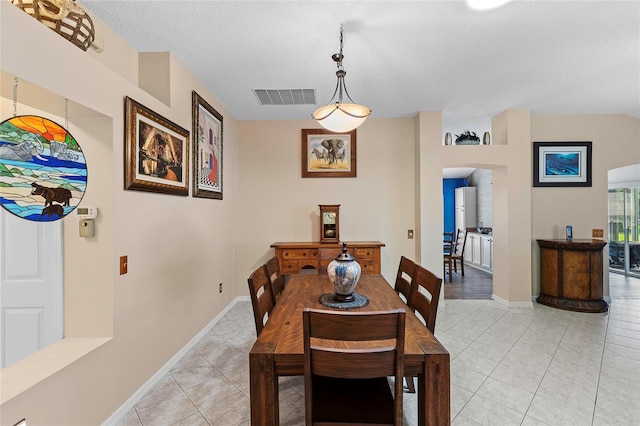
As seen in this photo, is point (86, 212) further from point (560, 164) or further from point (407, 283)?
point (560, 164)

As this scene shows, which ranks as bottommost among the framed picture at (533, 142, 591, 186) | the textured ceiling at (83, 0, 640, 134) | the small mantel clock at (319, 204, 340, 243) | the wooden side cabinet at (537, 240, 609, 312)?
the wooden side cabinet at (537, 240, 609, 312)

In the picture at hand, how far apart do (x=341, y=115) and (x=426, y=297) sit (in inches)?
57.3

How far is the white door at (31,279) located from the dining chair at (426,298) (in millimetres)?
2269

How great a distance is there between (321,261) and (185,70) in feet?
7.88

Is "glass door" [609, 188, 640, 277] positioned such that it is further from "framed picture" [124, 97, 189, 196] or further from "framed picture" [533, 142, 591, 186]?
"framed picture" [124, 97, 189, 196]

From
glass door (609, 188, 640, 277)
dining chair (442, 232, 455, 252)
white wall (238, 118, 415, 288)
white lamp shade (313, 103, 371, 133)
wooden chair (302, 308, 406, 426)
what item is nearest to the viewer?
wooden chair (302, 308, 406, 426)

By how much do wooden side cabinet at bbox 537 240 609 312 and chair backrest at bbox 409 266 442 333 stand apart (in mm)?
3109

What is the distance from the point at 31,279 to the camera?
67.5 inches

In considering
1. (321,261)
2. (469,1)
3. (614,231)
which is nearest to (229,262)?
(321,261)

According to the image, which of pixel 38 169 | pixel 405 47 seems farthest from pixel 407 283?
pixel 38 169

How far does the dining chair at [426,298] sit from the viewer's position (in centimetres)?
163

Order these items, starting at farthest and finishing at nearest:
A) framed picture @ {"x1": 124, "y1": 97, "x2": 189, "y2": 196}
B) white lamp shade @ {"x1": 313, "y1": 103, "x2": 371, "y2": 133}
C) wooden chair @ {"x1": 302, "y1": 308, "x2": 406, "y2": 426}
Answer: white lamp shade @ {"x1": 313, "y1": 103, "x2": 371, "y2": 133} → framed picture @ {"x1": 124, "y1": 97, "x2": 189, "y2": 196} → wooden chair @ {"x1": 302, "y1": 308, "x2": 406, "y2": 426}

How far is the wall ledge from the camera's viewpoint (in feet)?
4.15

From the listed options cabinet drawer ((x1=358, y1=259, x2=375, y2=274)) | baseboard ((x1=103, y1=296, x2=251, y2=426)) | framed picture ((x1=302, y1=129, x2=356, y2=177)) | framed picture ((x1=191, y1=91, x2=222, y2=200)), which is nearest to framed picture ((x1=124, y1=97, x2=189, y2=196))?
framed picture ((x1=191, y1=91, x2=222, y2=200))
